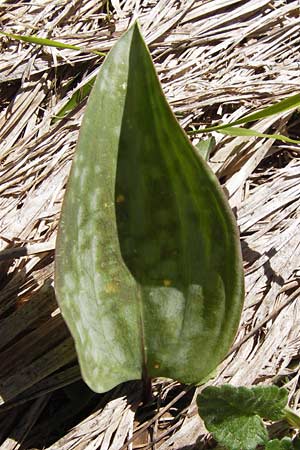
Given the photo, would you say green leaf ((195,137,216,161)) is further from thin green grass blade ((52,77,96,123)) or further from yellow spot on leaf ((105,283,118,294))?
yellow spot on leaf ((105,283,118,294))

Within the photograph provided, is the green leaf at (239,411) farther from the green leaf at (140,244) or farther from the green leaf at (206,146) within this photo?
the green leaf at (206,146)

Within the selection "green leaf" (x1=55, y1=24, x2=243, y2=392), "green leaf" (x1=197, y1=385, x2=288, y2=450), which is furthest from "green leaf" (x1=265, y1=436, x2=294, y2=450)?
"green leaf" (x1=55, y1=24, x2=243, y2=392)

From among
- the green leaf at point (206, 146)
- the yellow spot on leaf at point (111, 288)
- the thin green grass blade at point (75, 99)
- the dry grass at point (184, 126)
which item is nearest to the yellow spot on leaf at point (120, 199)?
the yellow spot on leaf at point (111, 288)

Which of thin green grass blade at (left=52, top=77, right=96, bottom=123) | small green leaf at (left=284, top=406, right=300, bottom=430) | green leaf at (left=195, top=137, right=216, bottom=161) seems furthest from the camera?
thin green grass blade at (left=52, top=77, right=96, bottom=123)

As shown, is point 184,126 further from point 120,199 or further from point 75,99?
point 120,199

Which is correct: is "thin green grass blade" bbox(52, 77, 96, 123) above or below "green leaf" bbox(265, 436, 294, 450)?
above

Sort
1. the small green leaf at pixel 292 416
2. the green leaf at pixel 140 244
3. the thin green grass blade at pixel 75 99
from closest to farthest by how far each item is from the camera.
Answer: the green leaf at pixel 140 244 < the small green leaf at pixel 292 416 < the thin green grass blade at pixel 75 99
